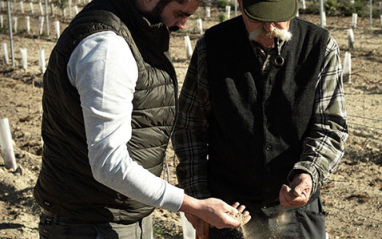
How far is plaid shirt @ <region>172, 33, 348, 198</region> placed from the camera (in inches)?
107

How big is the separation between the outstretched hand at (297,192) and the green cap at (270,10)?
0.70 metres

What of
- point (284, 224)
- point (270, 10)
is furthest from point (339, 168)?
point (270, 10)

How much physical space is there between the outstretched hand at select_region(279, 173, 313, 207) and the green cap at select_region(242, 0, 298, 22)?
2.29ft

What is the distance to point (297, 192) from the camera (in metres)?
2.59

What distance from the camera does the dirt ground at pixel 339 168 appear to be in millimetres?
5086

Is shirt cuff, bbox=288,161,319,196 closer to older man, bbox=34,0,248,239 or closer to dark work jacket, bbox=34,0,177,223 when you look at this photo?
older man, bbox=34,0,248,239

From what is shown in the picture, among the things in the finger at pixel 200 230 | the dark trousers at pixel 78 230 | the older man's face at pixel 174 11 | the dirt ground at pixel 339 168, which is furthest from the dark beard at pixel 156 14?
the dirt ground at pixel 339 168

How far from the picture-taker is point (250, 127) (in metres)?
2.77

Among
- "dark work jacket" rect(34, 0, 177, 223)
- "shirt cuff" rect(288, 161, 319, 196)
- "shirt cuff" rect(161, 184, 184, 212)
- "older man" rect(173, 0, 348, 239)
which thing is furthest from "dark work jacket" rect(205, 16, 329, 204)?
"shirt cuff" rect(161, 184, 184, 212)

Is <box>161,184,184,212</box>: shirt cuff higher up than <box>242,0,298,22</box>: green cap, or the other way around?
<box>242,0,298,22</box>: green cap

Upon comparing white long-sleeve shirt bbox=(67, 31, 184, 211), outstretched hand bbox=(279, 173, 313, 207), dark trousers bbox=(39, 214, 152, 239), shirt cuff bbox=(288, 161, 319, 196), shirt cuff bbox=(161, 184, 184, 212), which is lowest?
dark trousers bbox=(39, 214, 152, 239)

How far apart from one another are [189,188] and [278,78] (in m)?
0.70

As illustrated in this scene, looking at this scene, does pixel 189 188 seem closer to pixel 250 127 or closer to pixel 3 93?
pixel 250 127

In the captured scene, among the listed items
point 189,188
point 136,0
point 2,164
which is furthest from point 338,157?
point 2,164
